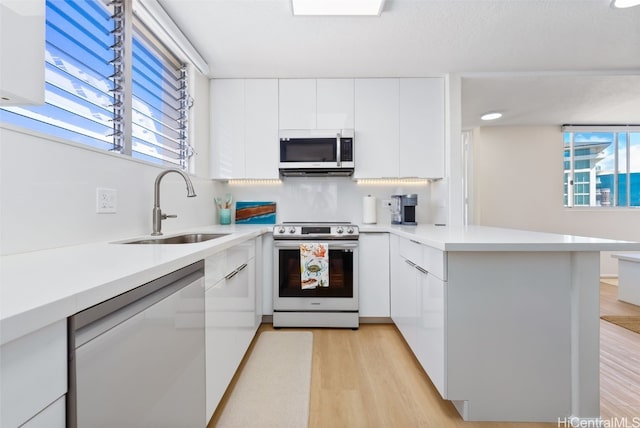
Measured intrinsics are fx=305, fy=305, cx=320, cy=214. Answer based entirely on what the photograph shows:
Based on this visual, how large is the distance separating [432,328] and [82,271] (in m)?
1.54

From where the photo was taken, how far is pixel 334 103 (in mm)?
2939

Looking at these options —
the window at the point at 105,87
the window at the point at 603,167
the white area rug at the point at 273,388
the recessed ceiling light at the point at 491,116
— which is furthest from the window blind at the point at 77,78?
the window at the point at 603,167

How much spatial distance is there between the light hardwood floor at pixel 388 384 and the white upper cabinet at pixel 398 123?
1572mm

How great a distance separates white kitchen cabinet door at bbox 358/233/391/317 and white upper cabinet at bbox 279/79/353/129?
1.20 meters

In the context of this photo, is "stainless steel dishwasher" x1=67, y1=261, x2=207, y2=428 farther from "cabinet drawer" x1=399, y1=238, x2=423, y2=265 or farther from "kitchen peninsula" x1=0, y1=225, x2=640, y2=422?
"cabinet drawer" x1=399, y1=238, x2=423, y2=265

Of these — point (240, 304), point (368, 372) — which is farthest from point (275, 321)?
point (368, 372)

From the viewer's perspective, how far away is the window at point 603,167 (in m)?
4.68

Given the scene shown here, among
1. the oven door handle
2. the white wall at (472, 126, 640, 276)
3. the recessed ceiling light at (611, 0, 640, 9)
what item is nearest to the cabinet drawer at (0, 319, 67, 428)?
the oven door handle

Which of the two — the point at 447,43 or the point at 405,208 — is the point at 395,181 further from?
the point at 447,43

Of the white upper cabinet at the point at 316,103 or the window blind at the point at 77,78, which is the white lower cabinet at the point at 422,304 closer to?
the white upper cabinet at the point at 316,103

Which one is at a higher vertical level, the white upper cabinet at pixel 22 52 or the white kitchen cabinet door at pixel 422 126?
the white kitchen cabinet door at pixel 422 126

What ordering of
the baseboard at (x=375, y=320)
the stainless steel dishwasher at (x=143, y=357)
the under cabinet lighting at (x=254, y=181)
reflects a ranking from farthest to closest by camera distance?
the under cabinet lighting at (x=254, y=181) < the baseboard at (x=375, y=320) < the stainless steel dishwasher at (x=143, y=357)

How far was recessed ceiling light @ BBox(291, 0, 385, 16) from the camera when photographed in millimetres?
1828

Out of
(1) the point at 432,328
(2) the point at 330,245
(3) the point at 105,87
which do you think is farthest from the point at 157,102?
(1) the point at 432,328
